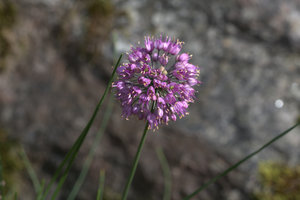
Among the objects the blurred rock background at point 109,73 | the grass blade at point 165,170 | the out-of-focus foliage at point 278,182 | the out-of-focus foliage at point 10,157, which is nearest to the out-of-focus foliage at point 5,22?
the blurred rock background at point 109,73

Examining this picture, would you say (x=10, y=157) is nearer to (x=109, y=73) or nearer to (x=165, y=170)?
(x=109, y=73)

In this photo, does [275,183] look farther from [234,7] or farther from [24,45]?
[24,45]

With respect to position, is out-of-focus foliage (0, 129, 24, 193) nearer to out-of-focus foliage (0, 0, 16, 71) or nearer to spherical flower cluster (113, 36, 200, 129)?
out-of-focus foliage (0, 0, 16, 71)

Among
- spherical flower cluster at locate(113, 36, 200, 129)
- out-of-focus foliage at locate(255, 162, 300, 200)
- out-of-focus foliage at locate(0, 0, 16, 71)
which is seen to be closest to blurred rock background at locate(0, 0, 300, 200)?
out-of-focus foliage at locate(0, 0, 16, 71)

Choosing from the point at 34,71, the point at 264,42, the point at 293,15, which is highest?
the point at 293,15

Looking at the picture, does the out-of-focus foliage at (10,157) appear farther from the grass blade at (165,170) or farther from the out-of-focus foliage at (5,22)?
the grass blade at (165,170)

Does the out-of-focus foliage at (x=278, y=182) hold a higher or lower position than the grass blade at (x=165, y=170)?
higher

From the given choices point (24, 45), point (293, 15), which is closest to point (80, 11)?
point (24, 45)
